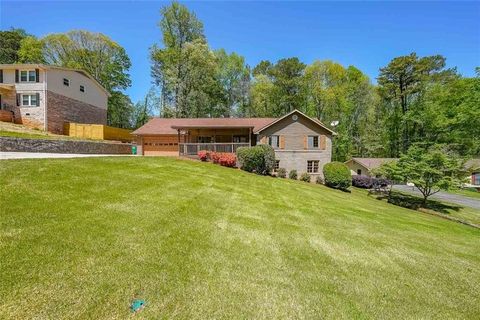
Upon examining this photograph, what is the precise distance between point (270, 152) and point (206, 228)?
1630 centimetres

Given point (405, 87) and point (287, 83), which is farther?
point (405, 87)

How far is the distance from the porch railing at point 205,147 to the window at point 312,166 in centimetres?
662

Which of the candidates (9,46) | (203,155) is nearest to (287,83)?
(203,155)

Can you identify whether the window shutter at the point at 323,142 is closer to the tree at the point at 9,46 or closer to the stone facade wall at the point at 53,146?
the stone facade wall at the point at 53,146

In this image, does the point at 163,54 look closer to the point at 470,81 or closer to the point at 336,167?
the point at 336,167

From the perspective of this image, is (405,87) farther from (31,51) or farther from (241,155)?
(31,51)

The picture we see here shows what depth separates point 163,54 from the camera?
37656 mm

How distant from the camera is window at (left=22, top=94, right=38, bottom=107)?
24.1 metres

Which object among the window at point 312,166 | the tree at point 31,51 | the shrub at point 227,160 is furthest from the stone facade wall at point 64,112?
the window at point 312,166

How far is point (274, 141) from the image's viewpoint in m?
24.1

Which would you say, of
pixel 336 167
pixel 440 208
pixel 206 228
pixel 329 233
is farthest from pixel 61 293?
pixel 440 208

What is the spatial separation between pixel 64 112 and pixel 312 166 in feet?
87.2

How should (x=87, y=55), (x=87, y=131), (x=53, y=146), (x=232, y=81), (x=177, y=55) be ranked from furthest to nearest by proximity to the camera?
(x=232, y=81) → (x=87, y=55) → (x=177, y=55) → (x=87, y=131) → (x=53, y=146)

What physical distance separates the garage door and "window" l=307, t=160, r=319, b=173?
1378cm
